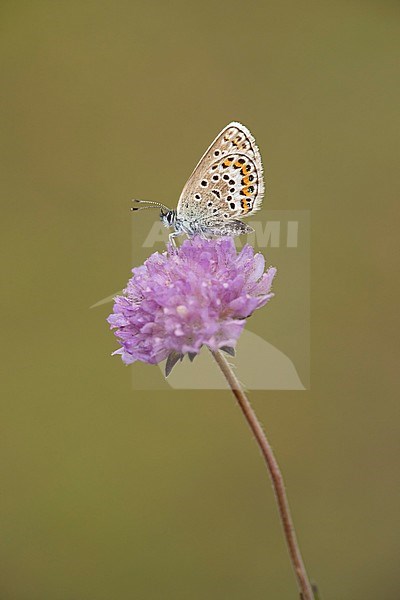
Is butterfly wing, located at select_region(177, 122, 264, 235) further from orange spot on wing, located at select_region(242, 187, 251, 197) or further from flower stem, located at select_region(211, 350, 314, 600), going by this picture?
flower stem, located at select_region(211, 350, 314, 600)

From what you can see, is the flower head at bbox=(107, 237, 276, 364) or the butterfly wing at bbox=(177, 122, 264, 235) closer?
the flower head at bbox=(107, 237, 276, 364)

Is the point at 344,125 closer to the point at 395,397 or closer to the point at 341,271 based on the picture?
the point at 341,271

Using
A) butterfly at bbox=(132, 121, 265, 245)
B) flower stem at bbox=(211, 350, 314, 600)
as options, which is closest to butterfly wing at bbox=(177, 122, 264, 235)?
butterfly at bbox=(132, 121, 265, 245)

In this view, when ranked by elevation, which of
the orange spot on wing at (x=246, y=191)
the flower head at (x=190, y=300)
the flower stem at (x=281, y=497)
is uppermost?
the orange spot on wing at (x=246, y=191)

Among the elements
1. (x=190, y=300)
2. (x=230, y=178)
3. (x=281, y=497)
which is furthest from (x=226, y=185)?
(x=281, y=497)

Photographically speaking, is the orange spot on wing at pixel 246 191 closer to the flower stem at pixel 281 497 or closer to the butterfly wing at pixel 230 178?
the butterfly wing at pixel 230 178

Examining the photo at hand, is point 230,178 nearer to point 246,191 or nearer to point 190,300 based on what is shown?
point 246,191

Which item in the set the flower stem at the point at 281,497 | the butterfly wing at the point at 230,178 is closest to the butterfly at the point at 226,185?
the butterfly wing at the point at 230,178
